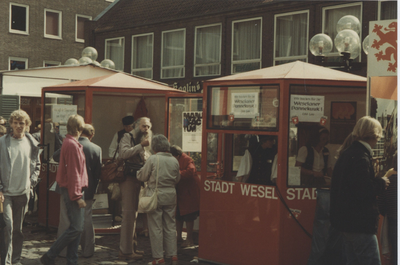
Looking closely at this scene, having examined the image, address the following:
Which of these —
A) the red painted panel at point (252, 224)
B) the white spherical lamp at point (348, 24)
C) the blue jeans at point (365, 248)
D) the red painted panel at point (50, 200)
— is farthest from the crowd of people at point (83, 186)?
the white spherical lamp at point (348, 24)

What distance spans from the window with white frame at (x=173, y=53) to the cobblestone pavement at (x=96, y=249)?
52.2ft

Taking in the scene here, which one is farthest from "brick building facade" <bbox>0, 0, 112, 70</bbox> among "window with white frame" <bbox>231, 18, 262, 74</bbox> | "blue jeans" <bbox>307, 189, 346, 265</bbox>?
"blue jeans" <bbox>307, 189, 346, 265</bbox>

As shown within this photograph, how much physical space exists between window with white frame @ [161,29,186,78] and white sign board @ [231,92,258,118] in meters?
18.1

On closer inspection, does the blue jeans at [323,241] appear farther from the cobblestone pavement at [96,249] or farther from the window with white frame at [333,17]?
the window with white frame at [333,17]

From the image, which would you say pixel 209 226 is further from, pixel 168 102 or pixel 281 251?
pixel 168 102

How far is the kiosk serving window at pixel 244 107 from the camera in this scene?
22.4 feet

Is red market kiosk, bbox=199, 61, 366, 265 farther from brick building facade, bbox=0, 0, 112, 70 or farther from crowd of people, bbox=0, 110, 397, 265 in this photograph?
brick building facade, bbox=0, 0, 112, 70

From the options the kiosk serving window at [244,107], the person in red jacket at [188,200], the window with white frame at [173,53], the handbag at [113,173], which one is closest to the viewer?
the kiosk serving window at [244,107]

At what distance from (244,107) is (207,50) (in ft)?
56.2

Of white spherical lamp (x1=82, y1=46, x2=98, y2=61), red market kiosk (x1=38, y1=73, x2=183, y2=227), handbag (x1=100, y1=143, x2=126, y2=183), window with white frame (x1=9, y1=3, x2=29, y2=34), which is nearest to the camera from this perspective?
handbag (x1=100, y1=143, x2=126, y2=183)

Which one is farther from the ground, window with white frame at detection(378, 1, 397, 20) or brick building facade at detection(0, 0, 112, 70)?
brick building facade at detection(0, 0, 112, 70)

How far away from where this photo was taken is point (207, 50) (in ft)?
78.4

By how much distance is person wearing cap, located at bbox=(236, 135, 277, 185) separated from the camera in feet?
23.1

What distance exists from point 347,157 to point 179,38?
2085 centimetres
